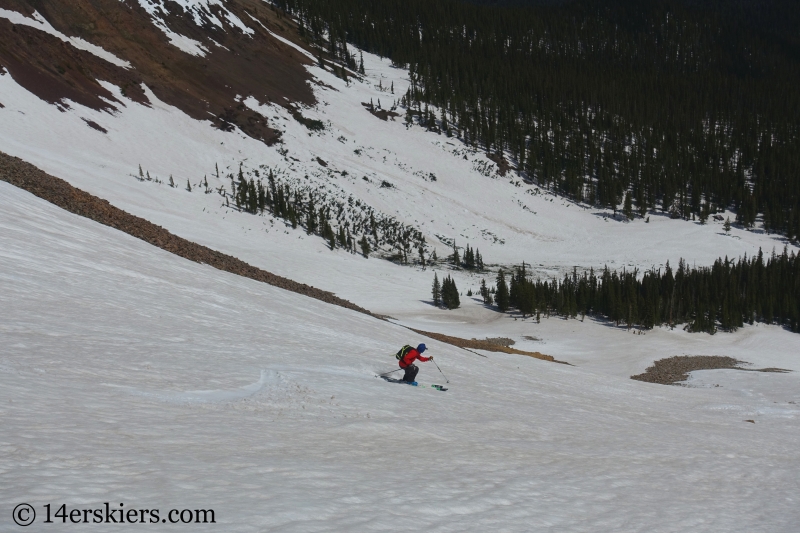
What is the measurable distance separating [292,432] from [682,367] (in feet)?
118

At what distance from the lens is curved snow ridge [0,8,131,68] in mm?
76631

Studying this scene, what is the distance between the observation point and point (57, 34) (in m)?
80.9

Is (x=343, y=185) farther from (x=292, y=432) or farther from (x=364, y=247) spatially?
(x=292, y=432)

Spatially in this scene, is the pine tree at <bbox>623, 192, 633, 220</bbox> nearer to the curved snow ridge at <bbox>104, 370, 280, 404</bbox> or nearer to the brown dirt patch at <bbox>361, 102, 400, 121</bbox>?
the brown dirt patch at <bbox>361, 102, 400, 121</bbox>

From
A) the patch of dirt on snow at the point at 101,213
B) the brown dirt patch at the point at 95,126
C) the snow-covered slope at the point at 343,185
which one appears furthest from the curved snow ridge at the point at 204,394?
the brown dirt patch at the point at 95,126

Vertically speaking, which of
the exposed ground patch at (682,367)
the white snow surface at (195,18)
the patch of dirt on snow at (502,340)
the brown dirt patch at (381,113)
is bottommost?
the patch of dirt on snow at (502,340)

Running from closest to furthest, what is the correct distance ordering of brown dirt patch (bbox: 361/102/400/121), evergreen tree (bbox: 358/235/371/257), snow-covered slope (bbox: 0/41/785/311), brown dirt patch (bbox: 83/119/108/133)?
snow-covered slope (bbox: 0/41/785/311)
brown dirt patch (bbox: 83/119/108/133)
evergreen tree (bbox: 358/235/371/257)
brown dirt patch (bbox: 361/102/400/121)

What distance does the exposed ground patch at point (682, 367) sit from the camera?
36.2 metres

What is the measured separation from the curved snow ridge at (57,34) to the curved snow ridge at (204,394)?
81.8 m

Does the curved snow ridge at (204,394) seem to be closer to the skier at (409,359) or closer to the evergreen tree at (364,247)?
the skier at (409,359)

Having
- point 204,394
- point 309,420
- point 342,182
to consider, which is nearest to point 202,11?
point 342,182

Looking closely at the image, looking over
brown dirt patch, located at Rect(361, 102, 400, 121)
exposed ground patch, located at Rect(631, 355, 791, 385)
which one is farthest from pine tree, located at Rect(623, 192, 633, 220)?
exposed ground patch, located at Rect(631, 355, 791, 385)

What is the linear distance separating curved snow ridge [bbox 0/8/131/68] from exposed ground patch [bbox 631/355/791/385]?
7487cm

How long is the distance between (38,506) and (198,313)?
40.2 feet
